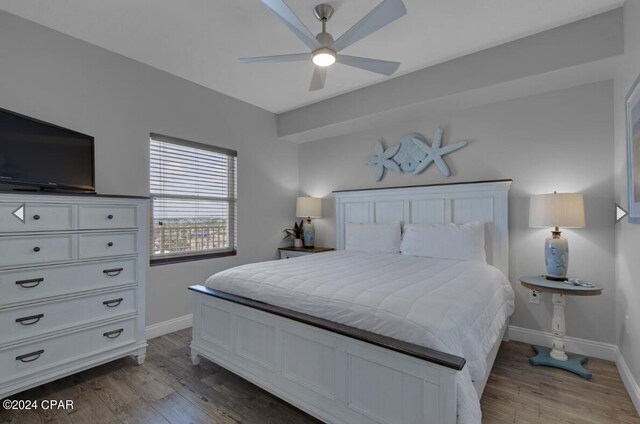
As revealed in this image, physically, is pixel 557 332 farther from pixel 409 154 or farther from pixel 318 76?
pixel 318 76

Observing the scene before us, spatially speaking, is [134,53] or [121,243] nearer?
[121,243]

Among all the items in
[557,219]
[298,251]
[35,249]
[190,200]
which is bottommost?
[298,251]

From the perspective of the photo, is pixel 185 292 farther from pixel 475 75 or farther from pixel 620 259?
pixel 620 259

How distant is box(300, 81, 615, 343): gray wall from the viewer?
2.61 meters

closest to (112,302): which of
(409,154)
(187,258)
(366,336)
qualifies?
(187,258)

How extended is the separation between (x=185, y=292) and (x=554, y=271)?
357 centimetres

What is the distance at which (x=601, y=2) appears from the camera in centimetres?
217

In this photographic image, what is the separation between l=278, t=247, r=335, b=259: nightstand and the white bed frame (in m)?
1.88

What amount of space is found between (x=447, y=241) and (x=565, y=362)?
129 centimetres

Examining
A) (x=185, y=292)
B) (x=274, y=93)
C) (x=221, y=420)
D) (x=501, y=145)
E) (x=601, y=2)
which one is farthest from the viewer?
(x=274, y=93)

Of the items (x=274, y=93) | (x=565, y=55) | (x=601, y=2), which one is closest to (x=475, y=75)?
(x=565, y=55)

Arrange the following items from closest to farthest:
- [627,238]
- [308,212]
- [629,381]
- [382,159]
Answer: [629,381] → [627,238] → [382,159] → [308,212]

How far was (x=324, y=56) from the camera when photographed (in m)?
2.14

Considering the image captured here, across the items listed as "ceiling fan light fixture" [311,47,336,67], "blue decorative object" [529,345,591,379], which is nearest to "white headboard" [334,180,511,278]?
"blue decorative object" [529,345,591,379]
